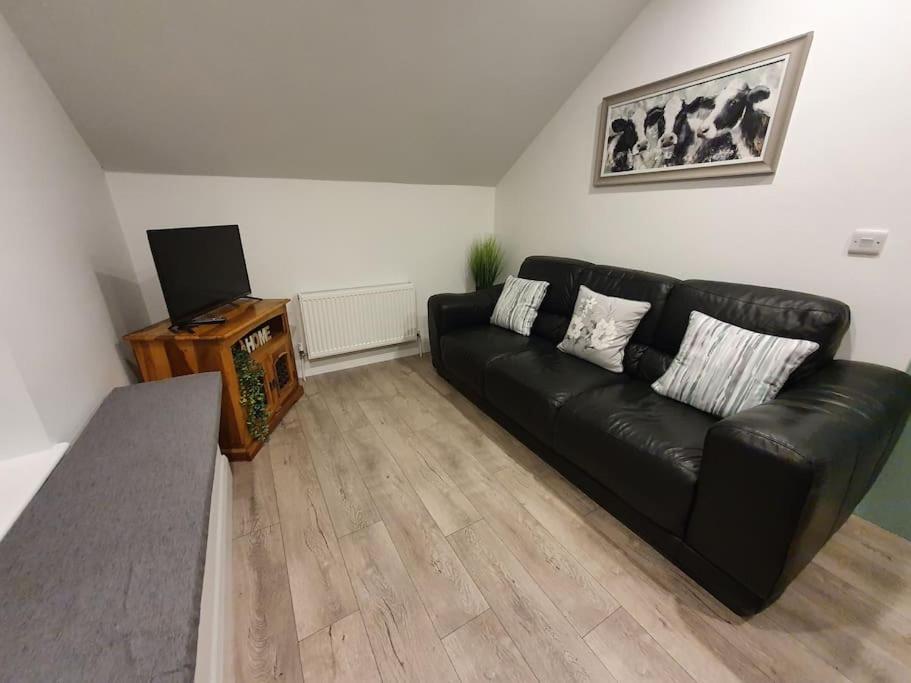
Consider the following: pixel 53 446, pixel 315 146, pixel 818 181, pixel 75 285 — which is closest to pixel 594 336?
pixel 818 181

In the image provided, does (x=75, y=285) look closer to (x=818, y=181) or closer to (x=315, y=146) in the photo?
(x=315, y=146)

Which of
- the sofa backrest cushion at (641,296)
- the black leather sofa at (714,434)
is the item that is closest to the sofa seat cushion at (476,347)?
the black leather sofa at (714,434)

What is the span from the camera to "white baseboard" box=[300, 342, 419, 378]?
2.97 m

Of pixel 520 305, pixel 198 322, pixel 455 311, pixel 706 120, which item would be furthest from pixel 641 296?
pixel 198 322

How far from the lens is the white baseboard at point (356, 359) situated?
2.97m

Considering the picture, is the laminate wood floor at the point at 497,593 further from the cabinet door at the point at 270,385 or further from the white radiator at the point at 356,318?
the white radiator at the point at 356,318

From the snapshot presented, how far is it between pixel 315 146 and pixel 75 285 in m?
1.48

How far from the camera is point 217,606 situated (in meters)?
1.12

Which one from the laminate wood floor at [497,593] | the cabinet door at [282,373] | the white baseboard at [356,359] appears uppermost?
the cabinet door at [282,373]

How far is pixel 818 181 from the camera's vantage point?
156cm

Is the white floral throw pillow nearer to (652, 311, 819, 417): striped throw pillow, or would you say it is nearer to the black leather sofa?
the black leather sofa

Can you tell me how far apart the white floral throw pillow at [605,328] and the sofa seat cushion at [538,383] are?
0.06 meters

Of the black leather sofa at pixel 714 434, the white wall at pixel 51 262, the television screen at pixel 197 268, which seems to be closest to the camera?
the black leather sofa at pixel 714 434

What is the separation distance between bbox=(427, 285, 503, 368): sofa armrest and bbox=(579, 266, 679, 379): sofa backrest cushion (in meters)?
0.89
